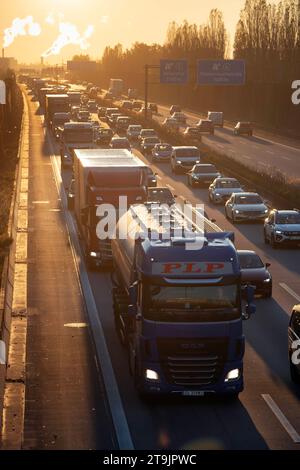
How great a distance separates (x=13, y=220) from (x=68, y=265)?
1006 centimetres

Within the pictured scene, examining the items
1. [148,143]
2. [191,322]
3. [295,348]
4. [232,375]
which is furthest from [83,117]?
[191,322]

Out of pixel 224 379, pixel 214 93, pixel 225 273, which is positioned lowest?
pixel 214 93

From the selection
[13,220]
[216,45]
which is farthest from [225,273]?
[216,45]

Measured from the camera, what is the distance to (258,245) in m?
41.4

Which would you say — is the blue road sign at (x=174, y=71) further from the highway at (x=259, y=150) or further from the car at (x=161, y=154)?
the car at (x=161, y=154)

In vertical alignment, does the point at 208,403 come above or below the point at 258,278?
above

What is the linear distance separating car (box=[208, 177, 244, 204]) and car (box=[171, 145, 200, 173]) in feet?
43.6

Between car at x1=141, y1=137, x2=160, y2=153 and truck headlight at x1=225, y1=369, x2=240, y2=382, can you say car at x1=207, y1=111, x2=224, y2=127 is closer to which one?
car at x1=141, y1=137, x2=160, y2=153

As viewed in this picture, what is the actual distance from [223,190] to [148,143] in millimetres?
31676

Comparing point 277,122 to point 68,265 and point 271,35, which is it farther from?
point 68,265

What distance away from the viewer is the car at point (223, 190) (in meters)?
54.5

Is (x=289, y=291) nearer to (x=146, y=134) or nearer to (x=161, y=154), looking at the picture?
(x=161, y=154)

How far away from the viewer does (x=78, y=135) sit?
69250 mm

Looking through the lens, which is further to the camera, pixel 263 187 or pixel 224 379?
pixel 263 187
